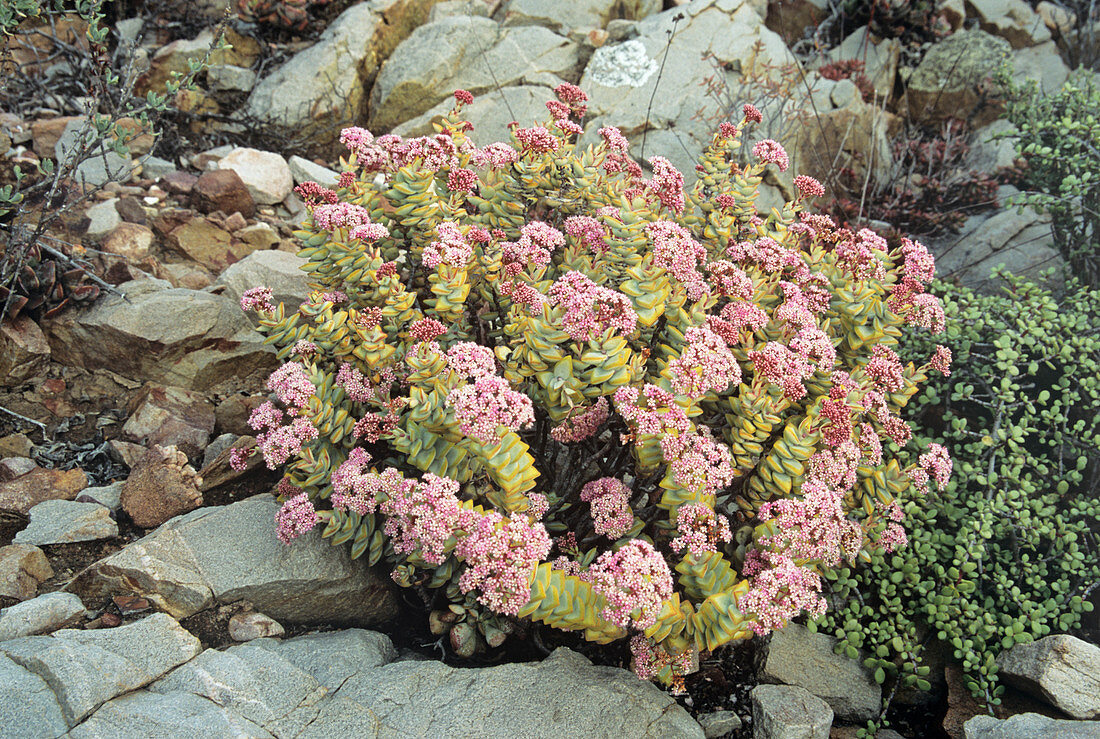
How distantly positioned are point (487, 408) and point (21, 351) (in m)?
3.07

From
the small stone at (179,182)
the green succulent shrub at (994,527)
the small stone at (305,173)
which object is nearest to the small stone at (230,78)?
the small stone at (305,173)

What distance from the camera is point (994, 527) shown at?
350 centimetres

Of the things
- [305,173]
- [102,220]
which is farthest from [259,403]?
[305,173]

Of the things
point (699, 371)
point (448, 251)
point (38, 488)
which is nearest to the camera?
point (699, 371)

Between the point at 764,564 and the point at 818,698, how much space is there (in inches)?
28.7

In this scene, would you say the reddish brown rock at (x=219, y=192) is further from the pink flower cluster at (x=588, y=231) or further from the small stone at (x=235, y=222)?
the pink flower cluster at (x=588, y=231)

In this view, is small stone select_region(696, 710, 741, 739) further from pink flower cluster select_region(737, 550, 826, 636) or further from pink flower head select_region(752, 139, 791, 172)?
pink flower head select_region(752, 139, 791, 172)

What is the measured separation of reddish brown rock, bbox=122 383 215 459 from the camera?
3.76 meters

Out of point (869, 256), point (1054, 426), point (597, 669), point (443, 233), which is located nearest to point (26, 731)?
point (597, 669)

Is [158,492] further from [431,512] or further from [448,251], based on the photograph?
[448,251]

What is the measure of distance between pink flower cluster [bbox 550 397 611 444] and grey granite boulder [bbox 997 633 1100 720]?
2.07 meters

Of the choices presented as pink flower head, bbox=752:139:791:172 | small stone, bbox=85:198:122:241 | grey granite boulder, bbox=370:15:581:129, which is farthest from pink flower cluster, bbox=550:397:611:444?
grey granite boulder, bbox=370:15:581:129

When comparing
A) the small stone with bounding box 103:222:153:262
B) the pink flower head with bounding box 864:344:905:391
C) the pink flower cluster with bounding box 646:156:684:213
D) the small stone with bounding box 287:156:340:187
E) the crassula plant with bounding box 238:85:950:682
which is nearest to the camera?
the crassula plant with bounding box 238:85:950:682

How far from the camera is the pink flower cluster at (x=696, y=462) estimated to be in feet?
8.34
